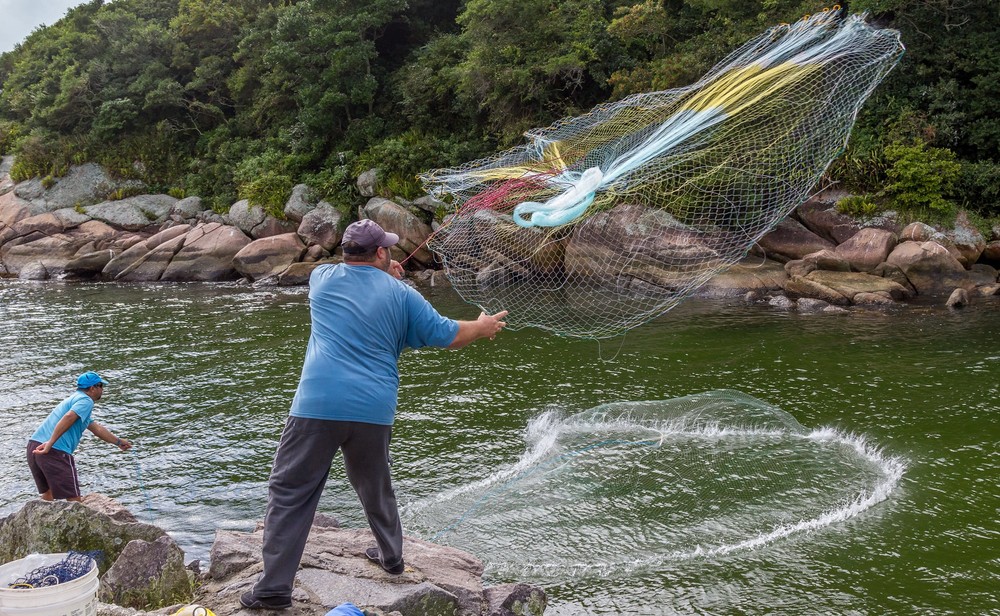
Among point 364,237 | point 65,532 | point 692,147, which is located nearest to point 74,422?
point 65,532

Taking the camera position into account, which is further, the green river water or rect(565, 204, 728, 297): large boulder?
rect(565, 204, 728, 297): large boulder

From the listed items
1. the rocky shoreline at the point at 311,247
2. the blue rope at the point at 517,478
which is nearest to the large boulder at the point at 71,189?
the rocky shoreline at the point at 311,247

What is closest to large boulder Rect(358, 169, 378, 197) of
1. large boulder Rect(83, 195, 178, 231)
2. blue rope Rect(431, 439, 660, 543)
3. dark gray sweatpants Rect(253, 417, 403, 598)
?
large boulder Rect(83, 195, 178, 231)

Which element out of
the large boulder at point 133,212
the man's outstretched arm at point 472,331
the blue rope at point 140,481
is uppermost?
the large boulder at point 133,212

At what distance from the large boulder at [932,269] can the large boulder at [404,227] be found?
13582 mm

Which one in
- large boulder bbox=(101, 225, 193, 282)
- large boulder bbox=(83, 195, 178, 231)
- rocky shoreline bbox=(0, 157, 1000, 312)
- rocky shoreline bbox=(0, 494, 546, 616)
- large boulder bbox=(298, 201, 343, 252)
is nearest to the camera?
rocky shoreline bbox=(0, 494, 546, 616)

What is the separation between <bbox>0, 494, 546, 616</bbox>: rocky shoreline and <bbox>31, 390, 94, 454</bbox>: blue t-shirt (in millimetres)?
972

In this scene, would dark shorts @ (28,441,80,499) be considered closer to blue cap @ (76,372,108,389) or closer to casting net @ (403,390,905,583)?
blue cap @ (76,372,108,389)

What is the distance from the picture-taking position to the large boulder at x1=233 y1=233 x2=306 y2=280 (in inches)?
961

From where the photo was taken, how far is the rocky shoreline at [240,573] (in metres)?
4.17

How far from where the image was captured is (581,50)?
2336cm

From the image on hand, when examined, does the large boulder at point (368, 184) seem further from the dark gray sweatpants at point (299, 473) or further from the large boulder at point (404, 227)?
the dark gray sweatpants at point (299, 473)

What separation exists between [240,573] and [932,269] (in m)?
17.6

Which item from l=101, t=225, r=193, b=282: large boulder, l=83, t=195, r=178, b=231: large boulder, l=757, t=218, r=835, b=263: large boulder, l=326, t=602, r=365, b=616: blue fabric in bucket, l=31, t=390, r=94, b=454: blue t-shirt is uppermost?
l=83, t=195, r=178, b=231: large boulder
